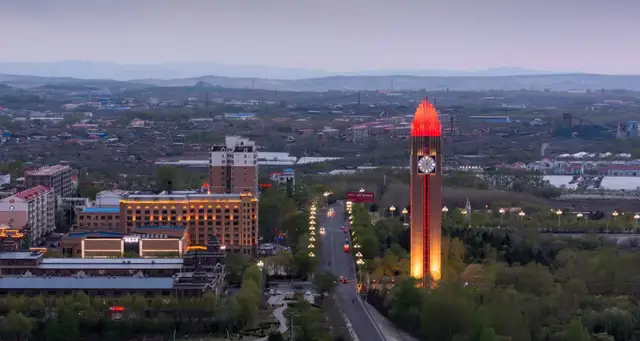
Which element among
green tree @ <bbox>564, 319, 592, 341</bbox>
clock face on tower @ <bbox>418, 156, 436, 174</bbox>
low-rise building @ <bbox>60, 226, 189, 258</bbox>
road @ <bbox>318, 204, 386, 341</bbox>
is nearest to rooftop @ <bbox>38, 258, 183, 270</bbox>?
low-rise building @ <bbox>60, 226, 189, 258</bbox>

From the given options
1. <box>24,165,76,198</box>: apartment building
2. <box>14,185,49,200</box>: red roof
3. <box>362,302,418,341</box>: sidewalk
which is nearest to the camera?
<box>362,302,418,341</box>: sidewalk

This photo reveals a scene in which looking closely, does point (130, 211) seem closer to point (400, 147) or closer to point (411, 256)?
point (411, 256)

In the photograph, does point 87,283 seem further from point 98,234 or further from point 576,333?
point 576,333

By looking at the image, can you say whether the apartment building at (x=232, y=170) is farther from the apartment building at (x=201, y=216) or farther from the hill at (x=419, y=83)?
the hill at (x=419, y=83)

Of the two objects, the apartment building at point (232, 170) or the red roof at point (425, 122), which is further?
the apartment building at point (232, 170)

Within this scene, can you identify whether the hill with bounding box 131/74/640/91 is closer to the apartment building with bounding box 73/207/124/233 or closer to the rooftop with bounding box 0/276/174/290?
the apartment building with bounding box 73/207/124/233

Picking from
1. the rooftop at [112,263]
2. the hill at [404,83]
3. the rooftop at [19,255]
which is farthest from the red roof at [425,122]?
the hill at [404,83]

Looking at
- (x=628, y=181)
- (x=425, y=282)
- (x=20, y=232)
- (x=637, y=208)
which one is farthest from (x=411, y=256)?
(x=628, y=181)
